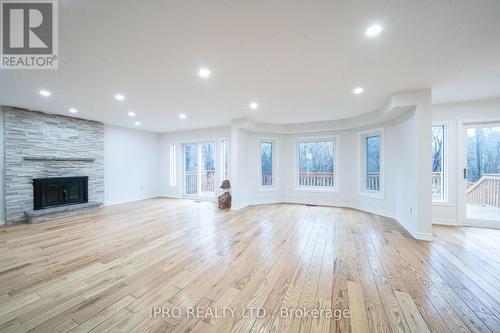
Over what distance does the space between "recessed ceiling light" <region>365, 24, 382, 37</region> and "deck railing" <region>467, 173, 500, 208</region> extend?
427 cm

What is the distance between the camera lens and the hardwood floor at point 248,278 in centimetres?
150

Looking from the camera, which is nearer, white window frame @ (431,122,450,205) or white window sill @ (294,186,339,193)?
white window frame @ (431,122,450,205)

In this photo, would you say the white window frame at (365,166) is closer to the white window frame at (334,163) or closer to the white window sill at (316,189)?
the white window frame at (334,163)

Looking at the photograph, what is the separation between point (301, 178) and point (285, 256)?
392 centimetres

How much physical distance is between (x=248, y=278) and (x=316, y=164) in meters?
4.69

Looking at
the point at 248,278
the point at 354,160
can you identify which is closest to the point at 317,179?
the point at 354,160

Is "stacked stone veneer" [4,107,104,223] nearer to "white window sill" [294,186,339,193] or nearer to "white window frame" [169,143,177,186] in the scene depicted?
"white window frame" [169,143,177,186]

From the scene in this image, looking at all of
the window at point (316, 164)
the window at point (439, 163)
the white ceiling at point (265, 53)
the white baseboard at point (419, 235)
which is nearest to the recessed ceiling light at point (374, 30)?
the white ceiling at point (265, 53)

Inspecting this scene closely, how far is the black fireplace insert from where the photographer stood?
4429 mm

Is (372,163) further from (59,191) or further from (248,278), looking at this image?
(59,191)

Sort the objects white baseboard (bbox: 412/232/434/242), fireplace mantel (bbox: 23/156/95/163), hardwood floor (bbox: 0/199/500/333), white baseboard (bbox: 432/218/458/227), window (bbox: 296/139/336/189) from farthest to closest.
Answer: window (bbox: 296/139/336/189)
fireplace mantel (bbox: 23/156/95/163)
white baseboard (bbox: 432/218/458/227)
white baseboard (bbox: 412/232/434/242)
hardwood floor (bbox: 0/199/500/333)

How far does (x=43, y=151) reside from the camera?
4609mm

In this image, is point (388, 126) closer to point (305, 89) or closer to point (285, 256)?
point (305, 89)

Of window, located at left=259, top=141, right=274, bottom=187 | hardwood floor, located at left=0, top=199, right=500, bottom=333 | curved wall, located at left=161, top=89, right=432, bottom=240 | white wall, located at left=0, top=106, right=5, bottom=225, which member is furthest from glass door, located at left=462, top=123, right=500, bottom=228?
white wall, located at left=0, top=106, right=5, bottom=225
